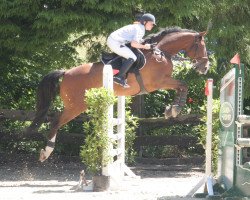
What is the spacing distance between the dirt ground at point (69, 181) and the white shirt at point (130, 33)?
2.05 m

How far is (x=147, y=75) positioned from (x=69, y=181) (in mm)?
2383

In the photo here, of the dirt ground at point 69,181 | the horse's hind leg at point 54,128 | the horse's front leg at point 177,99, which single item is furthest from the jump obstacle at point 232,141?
the horse's hind leg at point 54,128

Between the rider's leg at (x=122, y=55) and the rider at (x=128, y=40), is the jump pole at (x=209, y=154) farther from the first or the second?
the rider's leg at (x=122, y=55)

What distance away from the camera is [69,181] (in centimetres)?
1051

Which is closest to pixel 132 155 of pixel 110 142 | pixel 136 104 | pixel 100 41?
pixel 136 104

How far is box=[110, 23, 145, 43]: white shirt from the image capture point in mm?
8906

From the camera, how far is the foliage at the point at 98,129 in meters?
7.99

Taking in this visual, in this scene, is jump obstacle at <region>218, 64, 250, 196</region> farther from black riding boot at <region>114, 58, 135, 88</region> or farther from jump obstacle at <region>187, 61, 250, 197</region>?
black riding boot at <region>114, 58, 135, 88</region>

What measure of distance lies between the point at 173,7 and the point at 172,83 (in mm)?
1935

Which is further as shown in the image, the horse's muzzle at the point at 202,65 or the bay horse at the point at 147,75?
the horse's muzzle at the point at 202,65

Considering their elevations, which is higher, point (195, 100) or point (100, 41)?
point (100, 41)

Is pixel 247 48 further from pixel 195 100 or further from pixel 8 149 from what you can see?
pixel 8 149

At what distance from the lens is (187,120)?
1292 cm

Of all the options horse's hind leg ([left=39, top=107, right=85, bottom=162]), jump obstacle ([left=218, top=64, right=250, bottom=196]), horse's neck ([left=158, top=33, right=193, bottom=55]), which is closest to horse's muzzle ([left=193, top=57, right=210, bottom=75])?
horse's neck ([left=158, top=33, right=193, bottom=55])
